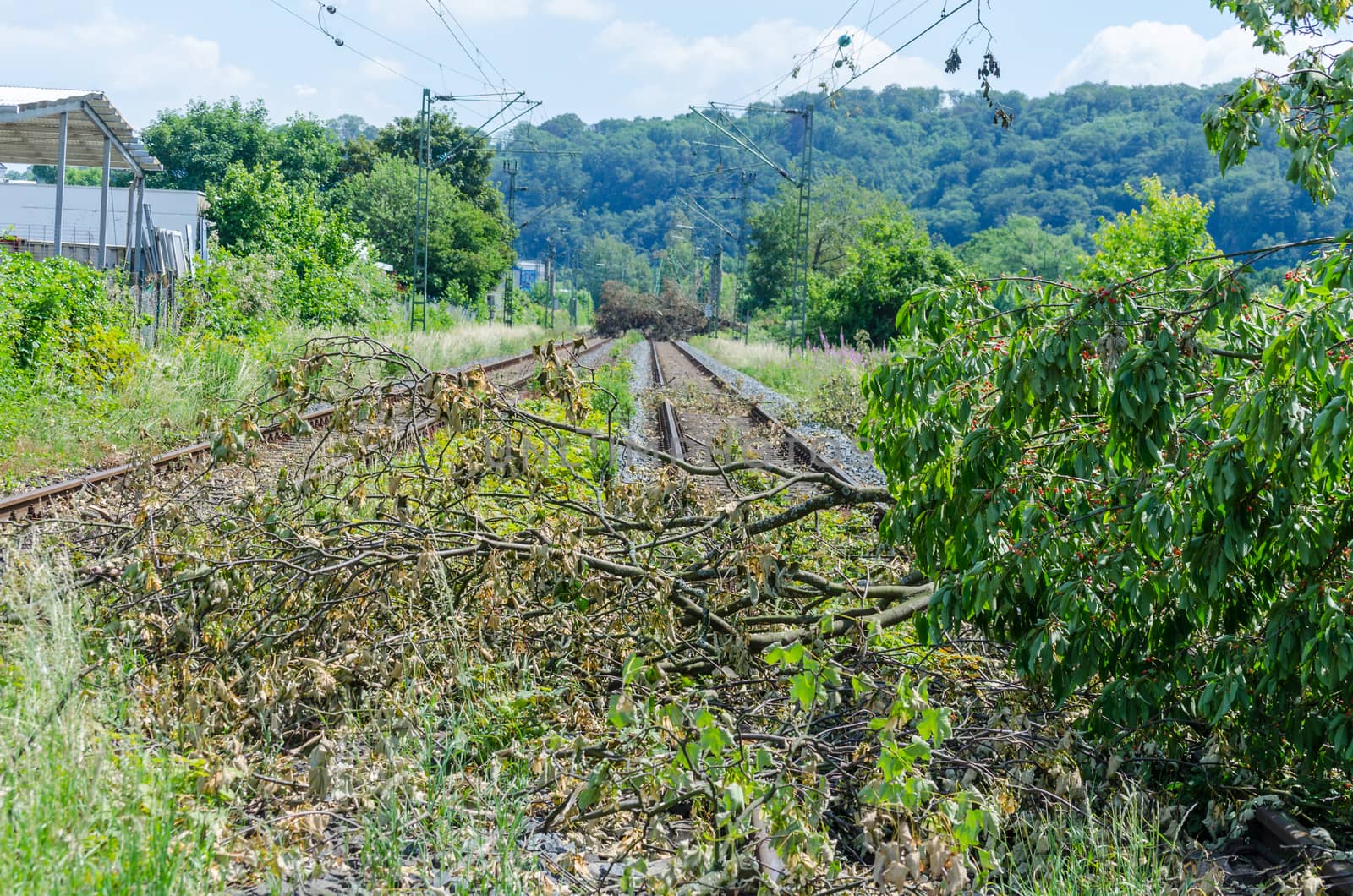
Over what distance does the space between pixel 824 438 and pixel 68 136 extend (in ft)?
51.4

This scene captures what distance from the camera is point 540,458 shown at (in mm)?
6109

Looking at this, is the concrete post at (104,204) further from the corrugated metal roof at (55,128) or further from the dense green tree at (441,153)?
the dense green tree at (441,153)

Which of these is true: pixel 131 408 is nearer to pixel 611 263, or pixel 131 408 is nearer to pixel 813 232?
pixel 813 232

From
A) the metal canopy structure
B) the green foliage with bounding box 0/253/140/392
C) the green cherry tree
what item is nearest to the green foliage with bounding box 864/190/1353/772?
the green cherry tree

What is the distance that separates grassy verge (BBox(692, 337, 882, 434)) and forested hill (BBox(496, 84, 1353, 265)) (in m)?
39.5

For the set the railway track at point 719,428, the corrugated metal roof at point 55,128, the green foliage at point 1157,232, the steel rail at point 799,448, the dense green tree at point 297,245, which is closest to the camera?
the railway track at point 719,428

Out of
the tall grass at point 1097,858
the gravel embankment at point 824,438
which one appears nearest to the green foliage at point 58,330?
the gravel embankment at point 824,438

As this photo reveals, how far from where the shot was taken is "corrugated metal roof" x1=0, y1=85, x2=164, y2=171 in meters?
16.7

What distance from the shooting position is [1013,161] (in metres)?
111

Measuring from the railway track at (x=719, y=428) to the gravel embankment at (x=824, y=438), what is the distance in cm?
22

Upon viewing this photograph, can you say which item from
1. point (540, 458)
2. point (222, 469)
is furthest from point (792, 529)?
point (222, 469)

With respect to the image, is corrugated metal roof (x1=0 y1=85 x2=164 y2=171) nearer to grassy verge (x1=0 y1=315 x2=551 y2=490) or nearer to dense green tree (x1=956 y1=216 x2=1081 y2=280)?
grassy verge (x1=0 y1=315 x2=551 y2=490)

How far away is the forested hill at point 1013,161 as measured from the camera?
85.7m

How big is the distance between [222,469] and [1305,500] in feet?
31.8
